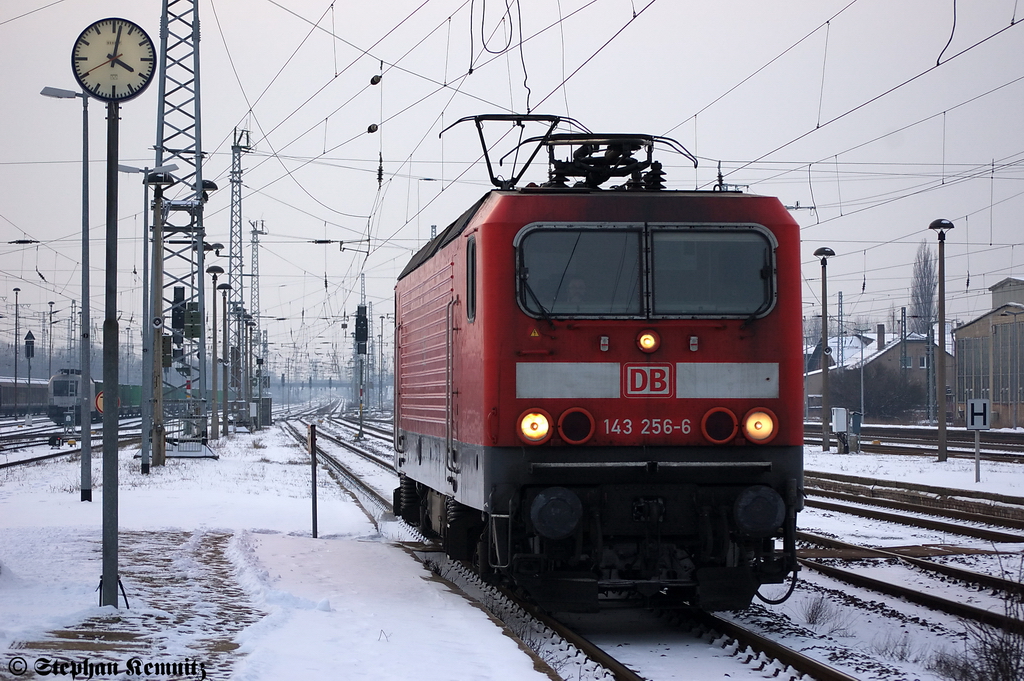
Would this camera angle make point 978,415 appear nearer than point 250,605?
No

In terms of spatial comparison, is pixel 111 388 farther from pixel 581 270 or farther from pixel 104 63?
pixel 581 270

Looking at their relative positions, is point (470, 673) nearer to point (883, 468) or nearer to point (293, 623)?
point (293, 623)

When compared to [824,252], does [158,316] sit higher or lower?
lower

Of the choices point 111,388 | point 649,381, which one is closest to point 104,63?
point 111,388

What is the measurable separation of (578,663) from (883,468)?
68.0 feet

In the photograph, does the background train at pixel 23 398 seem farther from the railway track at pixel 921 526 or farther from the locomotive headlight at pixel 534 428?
the locomotive headlight at pixel 534 428

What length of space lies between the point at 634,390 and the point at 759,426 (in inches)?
40.3

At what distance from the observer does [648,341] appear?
8.35 metres

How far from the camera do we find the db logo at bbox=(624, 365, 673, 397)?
27.3ft

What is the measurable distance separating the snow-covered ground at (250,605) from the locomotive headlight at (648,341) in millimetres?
2421

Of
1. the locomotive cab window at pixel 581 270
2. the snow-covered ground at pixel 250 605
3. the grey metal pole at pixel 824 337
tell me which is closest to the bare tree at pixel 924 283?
the grey metal pole at pixel 824 337

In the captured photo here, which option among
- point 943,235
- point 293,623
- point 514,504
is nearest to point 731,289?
point 514,504

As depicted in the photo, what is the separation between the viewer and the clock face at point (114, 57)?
8281 millimetres

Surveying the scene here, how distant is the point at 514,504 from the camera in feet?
26.6
